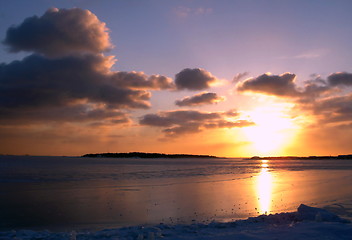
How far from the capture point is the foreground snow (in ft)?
36.5

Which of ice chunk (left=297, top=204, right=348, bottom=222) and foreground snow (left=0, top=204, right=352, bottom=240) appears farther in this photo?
ice chunk (left=297, top=204, right=348, bottom=222)

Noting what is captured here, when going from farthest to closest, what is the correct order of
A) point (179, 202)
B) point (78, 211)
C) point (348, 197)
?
point (348, 197), point (179, 202), point (78, 211)

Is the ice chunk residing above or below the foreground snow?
above

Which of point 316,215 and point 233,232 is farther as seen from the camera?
point 316,215

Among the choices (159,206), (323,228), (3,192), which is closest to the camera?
(323,228)

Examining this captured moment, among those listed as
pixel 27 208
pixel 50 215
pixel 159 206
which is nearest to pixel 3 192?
pixel 27 208

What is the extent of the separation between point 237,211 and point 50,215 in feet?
33.7

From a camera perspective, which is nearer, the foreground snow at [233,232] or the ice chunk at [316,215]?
the foreground snow at [233,232]

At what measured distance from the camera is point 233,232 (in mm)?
11852

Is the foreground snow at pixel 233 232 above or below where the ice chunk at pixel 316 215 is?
below

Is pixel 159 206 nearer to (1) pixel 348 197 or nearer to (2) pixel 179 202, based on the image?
(2) pixel 179 202

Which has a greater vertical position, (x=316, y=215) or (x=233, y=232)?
(x=316, y=215)

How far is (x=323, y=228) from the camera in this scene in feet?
39.1

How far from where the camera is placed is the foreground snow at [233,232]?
11.1 meters
